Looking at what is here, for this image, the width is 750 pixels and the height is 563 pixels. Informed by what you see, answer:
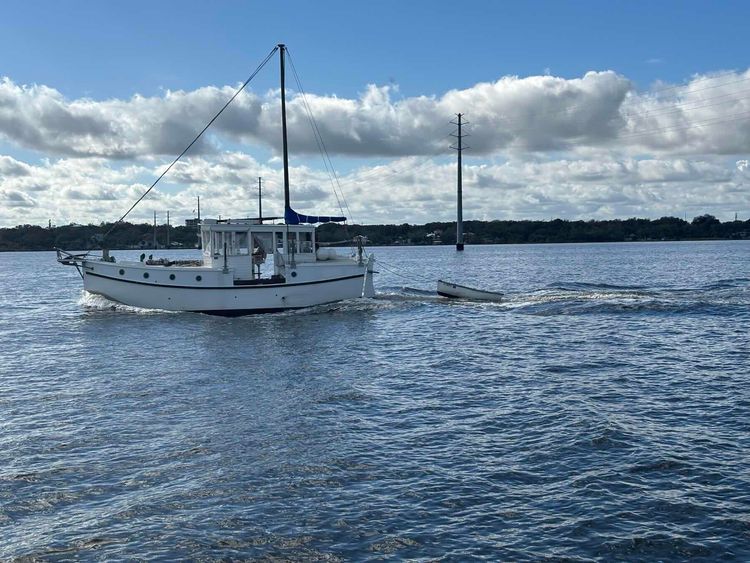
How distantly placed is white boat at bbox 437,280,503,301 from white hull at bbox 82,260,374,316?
10447 mm

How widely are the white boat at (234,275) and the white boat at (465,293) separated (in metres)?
8.58

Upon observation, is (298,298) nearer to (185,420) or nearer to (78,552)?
(185,420)

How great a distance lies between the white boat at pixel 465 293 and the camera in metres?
45.1

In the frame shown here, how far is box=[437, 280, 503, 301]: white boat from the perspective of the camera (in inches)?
1777

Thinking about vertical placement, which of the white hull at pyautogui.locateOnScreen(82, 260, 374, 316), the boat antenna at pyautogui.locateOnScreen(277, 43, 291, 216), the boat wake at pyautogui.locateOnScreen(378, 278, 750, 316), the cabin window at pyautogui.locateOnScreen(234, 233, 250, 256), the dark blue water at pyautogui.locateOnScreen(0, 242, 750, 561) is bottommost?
the dark blue water at pyautogui.locateOnScreen(0, 242, 750, 561)

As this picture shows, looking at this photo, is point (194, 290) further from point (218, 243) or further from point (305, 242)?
point (305, 242)

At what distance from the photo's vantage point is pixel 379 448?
14.6m

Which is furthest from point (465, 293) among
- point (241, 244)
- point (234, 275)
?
point (234, 275)

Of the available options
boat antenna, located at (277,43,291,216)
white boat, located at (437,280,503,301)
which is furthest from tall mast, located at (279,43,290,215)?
white boat, located at (437,280,503,301)

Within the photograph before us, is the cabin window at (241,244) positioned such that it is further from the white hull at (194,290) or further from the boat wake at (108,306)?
the boat wake at (108,306)

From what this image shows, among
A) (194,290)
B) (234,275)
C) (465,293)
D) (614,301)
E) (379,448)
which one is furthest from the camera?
(465,293)

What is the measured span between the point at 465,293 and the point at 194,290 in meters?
18.3

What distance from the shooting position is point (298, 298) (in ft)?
127

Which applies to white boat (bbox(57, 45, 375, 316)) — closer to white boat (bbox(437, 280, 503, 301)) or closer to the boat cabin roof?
the boat cabin roof
